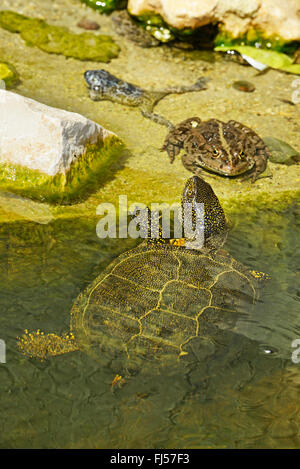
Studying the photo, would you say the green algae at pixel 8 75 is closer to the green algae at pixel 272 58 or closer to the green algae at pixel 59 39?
the green algae at pixel 59 39

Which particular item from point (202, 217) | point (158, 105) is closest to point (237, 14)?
point (158, 105)

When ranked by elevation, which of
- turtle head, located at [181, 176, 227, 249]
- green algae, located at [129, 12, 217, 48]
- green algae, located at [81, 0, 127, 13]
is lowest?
turtle head, located at [181, 176, 227, 249]

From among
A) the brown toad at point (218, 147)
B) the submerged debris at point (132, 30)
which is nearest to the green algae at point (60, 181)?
the brown toad at point (218, 147)

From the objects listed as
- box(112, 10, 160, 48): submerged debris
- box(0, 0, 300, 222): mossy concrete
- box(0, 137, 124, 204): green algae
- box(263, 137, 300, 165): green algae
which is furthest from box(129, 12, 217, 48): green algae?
box(0, 137, 124, 204): green algae

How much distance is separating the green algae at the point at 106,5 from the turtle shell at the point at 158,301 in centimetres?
591

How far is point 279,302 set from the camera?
16.4ft

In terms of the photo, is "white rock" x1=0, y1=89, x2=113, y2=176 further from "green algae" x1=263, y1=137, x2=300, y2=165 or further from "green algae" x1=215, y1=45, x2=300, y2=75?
"green algae" x1=215, y1=45, x2=300, y2=75

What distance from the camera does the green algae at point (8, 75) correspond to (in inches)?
294

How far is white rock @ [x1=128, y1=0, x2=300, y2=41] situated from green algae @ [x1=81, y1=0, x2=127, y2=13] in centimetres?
74

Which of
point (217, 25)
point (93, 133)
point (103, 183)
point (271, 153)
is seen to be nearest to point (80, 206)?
point (103, 183)

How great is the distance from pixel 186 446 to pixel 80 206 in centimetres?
309

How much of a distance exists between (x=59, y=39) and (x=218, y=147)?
387cm

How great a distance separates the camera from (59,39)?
867 centimetres

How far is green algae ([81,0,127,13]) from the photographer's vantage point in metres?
9.24
